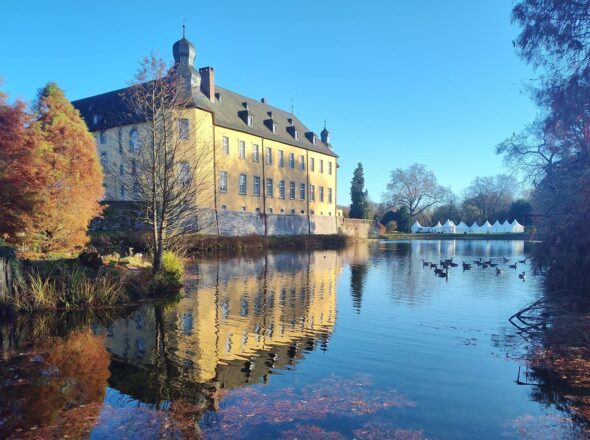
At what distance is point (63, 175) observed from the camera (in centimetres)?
1490

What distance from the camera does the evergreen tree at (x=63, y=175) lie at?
14.4 metres

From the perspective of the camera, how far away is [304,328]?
32.3 ft

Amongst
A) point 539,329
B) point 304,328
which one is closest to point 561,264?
point 539,329

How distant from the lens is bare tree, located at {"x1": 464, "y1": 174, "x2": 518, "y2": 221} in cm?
8500

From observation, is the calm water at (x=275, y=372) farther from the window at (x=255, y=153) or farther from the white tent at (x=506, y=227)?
the white tent at (x=506, y=227)

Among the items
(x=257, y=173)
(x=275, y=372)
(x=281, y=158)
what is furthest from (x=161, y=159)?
(x=281, y=158)

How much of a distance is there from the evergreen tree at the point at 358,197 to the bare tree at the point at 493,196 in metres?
26.9

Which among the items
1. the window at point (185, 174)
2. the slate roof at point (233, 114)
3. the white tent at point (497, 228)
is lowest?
the white tent at point (497, 228)

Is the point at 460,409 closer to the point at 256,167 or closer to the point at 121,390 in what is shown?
the point at 121,390

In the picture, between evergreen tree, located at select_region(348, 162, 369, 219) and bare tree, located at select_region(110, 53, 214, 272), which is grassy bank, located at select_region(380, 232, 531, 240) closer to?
evergreen tree, located at select_region(348, 162, 369, 219)

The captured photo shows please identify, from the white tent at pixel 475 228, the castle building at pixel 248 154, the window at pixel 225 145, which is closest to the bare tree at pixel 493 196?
the white tent at pixel 475 228

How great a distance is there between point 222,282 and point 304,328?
285 inches

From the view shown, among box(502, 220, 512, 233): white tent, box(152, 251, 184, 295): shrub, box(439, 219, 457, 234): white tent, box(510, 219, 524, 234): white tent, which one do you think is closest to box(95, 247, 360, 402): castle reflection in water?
box(152, 251, 184, 295): shrub

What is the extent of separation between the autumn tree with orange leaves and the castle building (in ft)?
50.1
